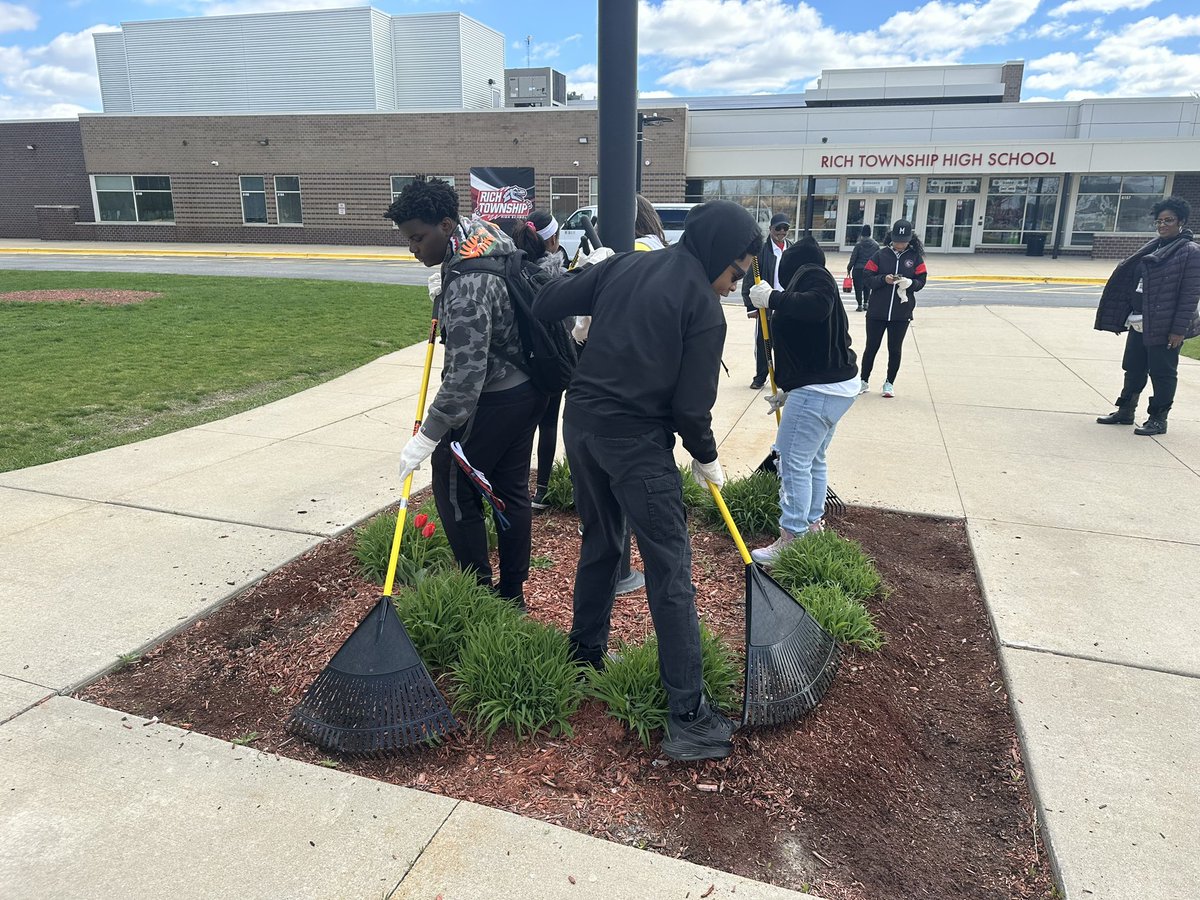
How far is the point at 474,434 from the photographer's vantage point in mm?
3412

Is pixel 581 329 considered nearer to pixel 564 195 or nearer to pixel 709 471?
pixel 709 471

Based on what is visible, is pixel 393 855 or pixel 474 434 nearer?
pixel 393 855

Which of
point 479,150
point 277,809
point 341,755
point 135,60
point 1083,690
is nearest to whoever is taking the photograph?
point 277,809

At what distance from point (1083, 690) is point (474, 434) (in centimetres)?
269

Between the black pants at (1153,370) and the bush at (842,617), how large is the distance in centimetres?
500

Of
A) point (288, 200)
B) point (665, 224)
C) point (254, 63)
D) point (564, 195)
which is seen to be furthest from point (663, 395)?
point (254, 63)

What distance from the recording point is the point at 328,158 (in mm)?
32750

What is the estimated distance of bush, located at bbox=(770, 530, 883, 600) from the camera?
394 centimetres

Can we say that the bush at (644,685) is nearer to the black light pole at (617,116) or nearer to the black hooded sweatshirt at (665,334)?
the black hooded sweatshirt at (665,334)

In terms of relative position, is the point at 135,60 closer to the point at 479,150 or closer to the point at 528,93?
the point at 528,93

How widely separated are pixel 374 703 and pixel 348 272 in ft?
69.9

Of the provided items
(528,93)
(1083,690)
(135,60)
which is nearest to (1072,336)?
(1083,690)

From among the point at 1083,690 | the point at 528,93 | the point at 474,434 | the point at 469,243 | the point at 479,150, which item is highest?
the point at 528,93

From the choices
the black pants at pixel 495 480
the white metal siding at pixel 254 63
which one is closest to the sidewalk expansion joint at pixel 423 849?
the black pants at pixel 495 480
